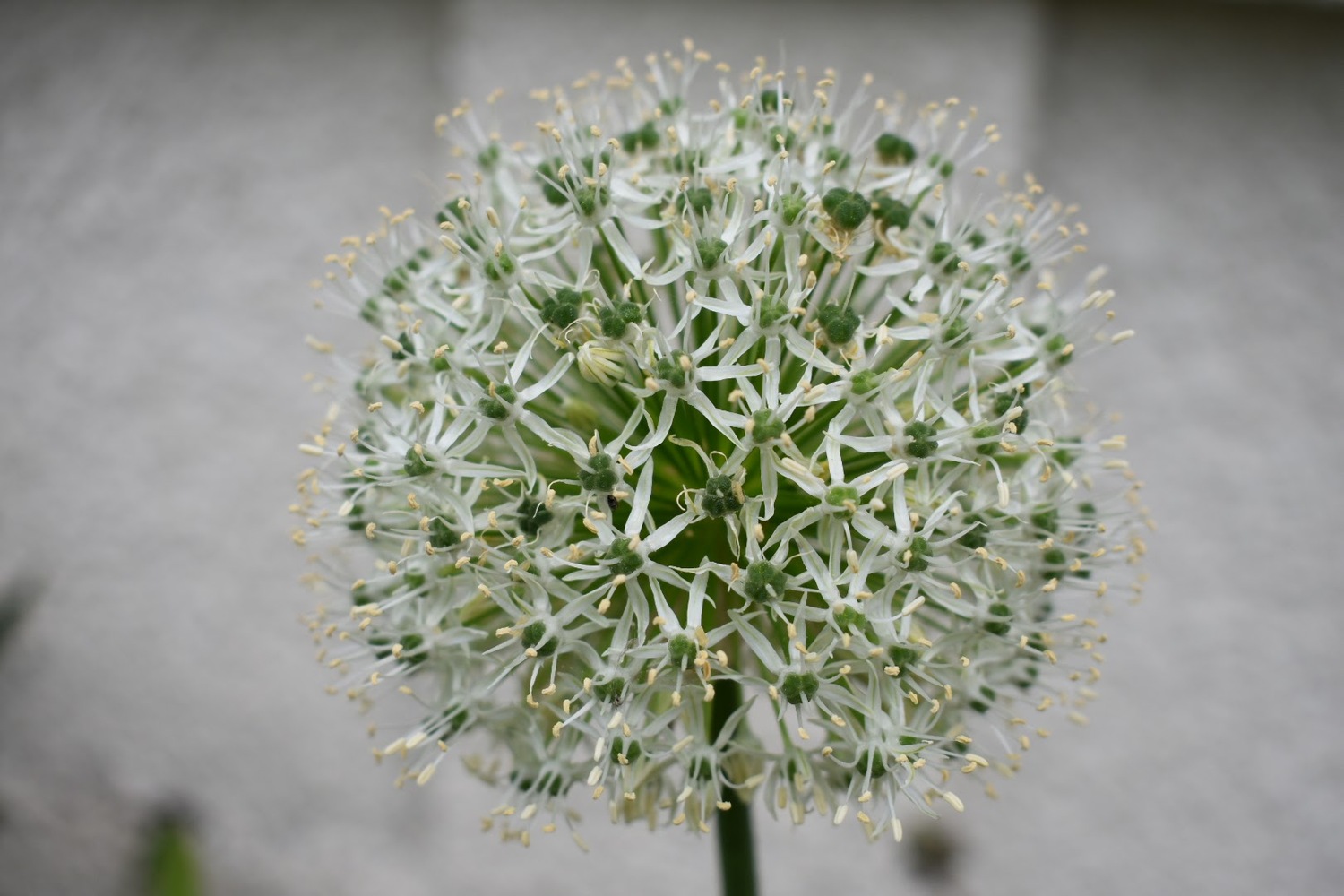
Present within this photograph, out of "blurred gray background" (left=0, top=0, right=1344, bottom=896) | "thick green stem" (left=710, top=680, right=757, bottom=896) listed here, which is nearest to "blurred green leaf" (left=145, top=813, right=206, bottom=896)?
"blurred gray background" (left=0, top=0, right=1344, bottom=896)

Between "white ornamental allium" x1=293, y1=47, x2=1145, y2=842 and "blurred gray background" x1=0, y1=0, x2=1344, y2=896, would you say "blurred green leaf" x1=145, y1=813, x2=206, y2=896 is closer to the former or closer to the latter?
"blurred gray background" x1=0, y1=0, x2=1344, y2=896

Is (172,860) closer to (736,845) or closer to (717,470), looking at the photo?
(736,845)

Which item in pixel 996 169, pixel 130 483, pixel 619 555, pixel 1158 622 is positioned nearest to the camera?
pixel 619 555

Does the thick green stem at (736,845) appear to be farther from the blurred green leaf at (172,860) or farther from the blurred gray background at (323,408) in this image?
the blurred green leaf at (172,860)

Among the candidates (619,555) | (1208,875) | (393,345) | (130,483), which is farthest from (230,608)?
(1208,875)

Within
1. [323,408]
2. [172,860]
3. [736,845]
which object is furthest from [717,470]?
[172,860]

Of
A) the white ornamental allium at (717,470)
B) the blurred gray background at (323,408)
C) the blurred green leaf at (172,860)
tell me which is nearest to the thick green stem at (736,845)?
the white ornamental allium at (717,470)

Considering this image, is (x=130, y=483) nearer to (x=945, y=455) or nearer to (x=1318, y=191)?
(x=945, y=455)
